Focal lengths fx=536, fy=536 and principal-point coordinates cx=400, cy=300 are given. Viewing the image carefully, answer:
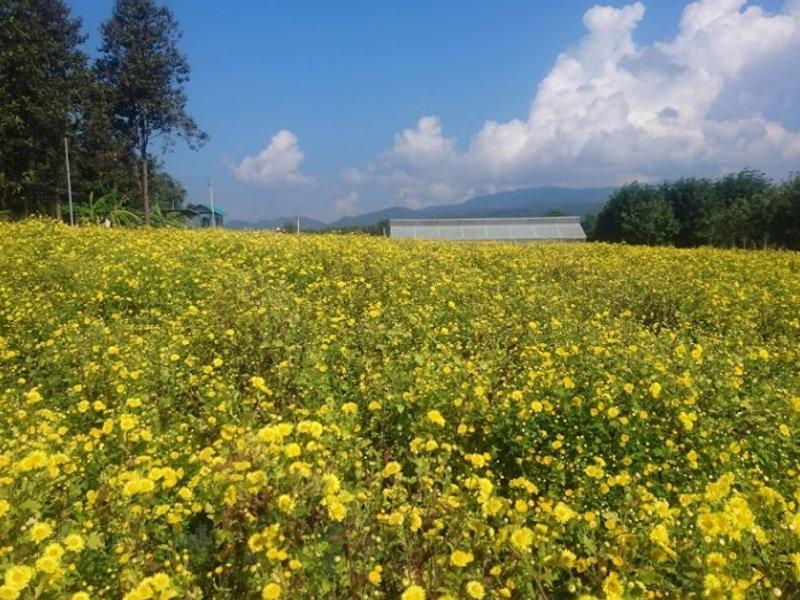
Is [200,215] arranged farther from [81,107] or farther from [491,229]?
[491,229]

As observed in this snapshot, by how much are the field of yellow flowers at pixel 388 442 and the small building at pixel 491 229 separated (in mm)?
29868

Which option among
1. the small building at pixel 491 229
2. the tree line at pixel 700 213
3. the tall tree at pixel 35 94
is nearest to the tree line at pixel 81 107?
the tall tree at pixel 35 94

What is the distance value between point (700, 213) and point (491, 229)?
19.0 m

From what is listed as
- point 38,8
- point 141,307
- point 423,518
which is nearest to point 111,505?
point 423,518

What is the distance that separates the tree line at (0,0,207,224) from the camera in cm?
2122

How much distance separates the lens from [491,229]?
38312 millimetres

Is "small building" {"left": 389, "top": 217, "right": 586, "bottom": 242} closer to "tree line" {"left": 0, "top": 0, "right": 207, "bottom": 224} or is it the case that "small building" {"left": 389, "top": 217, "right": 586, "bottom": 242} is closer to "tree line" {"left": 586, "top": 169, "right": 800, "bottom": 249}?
"tree line" {"left": 586, "top": 169, "right": 800, "bottom": 249}

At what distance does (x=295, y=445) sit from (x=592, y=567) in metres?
1.36

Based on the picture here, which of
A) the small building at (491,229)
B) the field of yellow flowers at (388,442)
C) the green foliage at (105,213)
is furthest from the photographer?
the small building at (491,229)

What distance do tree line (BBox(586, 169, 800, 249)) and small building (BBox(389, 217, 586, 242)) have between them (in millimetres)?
8640

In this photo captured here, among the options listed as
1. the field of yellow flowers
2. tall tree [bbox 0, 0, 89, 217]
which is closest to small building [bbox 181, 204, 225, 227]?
tall tree [bbox 0, 0, 89, 217]

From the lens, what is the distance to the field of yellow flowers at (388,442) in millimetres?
2086

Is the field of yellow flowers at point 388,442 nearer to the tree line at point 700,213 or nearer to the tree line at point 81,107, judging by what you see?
the tree line at point 81,107

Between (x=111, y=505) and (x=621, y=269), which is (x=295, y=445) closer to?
(x=111, y=505)
